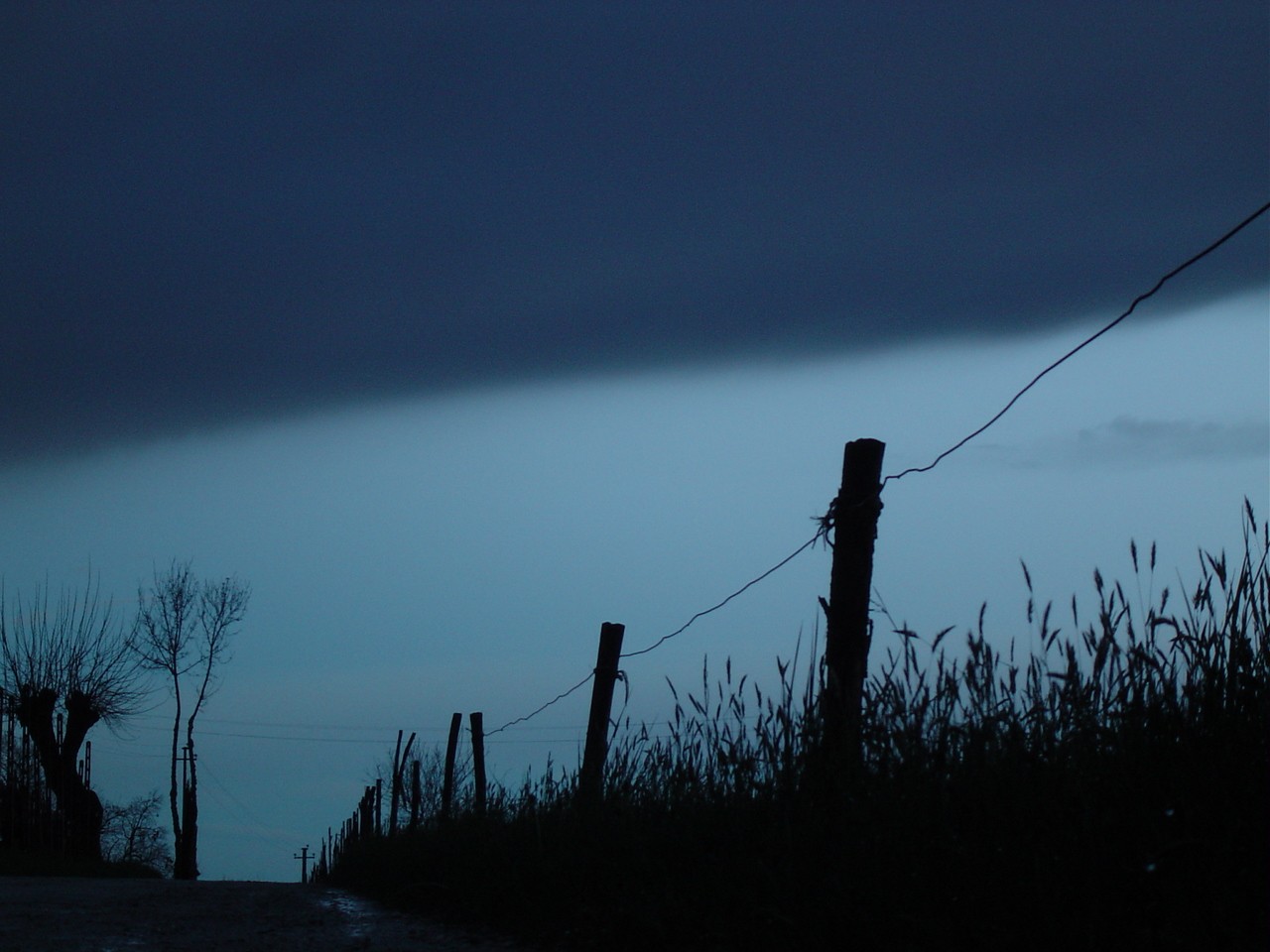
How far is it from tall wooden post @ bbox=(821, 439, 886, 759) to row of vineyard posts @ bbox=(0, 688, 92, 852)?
24223 millimetres

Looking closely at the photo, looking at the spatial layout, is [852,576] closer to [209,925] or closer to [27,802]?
[209,925]

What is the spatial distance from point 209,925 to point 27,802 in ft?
73.4

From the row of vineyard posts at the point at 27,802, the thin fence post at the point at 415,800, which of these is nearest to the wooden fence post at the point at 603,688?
the thin fence post at the point at 415,800

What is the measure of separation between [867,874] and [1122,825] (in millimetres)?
743

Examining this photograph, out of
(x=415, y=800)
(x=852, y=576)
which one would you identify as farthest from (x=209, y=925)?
(x=415, y=800)

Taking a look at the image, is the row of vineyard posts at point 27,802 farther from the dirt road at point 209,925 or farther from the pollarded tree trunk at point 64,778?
the dirt road at point 209,925

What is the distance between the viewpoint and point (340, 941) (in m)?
5.30

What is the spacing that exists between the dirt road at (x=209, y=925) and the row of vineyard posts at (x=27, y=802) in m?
19.2

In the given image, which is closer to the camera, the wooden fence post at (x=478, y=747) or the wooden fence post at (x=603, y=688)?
the wooden fence post at (x=603, y=688)

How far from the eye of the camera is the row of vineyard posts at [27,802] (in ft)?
81.7

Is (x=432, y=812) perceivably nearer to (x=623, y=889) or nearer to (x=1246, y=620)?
(x=623, y=889)

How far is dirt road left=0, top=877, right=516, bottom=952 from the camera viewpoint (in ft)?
16.7

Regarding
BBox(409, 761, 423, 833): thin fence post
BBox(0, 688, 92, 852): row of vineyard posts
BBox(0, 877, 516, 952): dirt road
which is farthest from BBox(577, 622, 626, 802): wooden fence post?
BBox(0, 688, 92, 852): row of vineyard posts

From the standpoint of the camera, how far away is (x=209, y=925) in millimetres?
5934
